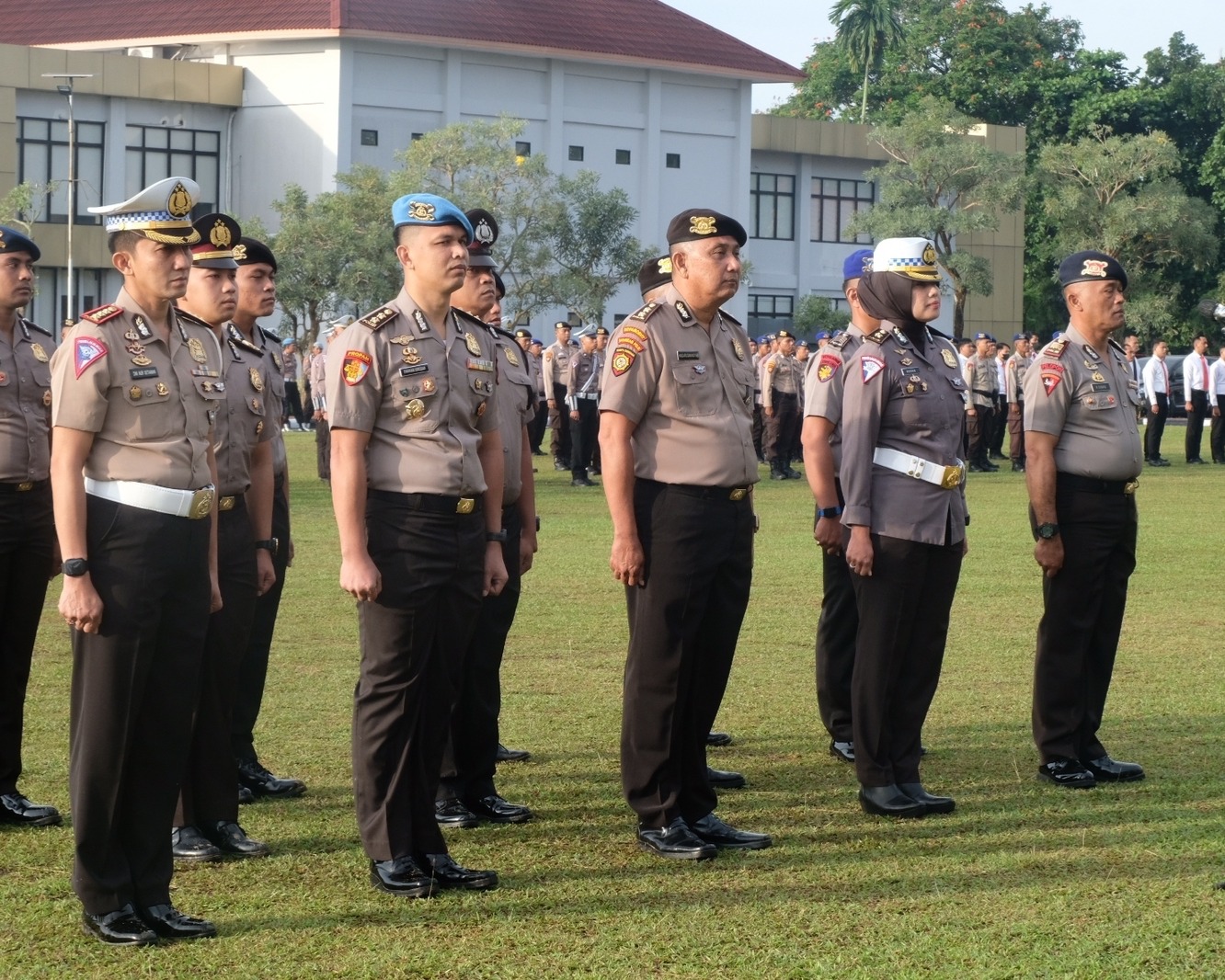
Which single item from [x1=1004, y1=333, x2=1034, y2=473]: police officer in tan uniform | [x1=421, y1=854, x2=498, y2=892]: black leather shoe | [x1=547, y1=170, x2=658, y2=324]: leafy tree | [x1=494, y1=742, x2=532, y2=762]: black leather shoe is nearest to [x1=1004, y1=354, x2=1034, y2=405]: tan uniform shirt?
[x1=1004, y1=333, x2=1034, y2=473]: police officer in tan uniform

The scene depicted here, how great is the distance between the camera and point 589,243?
161 feet

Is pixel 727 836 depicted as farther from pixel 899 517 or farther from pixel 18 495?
pixel 18 495

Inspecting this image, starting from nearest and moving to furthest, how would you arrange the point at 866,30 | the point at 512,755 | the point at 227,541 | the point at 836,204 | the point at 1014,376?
1. the point at 227,541
2. the point at 512,755
3. the point at 1014,376
4. the point at 836,204
5. the point at 866,30

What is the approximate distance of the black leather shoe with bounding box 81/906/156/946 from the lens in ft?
16.1

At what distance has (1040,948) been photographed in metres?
4.87

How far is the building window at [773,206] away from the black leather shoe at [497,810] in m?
55.2

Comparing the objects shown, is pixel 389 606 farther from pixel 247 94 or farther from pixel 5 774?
pixel 247 94

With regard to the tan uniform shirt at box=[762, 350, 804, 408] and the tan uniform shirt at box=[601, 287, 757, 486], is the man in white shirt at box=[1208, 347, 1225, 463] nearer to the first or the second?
the tan uniform shirt at box=[762, 350, 804, 408]

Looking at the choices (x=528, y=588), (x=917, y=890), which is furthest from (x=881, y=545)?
(x=528, y=588)

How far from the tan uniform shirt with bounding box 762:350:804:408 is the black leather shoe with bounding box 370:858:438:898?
18.8 m

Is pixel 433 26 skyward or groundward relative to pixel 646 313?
skyward

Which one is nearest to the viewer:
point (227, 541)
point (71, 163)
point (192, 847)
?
point (192, 847)

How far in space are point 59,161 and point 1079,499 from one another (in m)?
46.8

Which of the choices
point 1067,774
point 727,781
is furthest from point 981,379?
point 727,781
